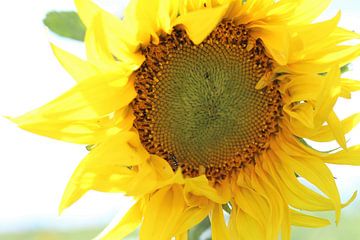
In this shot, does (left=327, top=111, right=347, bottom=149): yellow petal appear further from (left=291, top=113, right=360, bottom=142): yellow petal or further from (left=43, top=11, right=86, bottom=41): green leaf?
(left=43, top=11, right=86, bottom=41): green leaf

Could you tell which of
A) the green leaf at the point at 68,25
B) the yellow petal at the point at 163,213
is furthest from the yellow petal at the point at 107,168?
the green leaf at the point at 68,25

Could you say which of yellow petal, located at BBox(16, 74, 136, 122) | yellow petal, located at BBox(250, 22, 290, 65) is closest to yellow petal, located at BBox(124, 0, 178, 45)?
yellow petal, located at BBox(16, 74, 136, 122)

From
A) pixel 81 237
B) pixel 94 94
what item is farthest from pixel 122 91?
pixel 81 237

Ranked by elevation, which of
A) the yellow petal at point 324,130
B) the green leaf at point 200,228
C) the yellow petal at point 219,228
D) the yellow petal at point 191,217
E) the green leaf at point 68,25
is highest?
the green leaf at point 68,25

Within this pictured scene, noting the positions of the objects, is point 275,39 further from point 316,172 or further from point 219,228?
point 219,228

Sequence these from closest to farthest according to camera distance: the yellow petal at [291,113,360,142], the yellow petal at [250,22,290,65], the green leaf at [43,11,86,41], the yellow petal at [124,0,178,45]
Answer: the yellow petal at [124,0,178,45]
the yellow petal at [250,22,290,65]
the yellow petal at [291,113,360,142]
the green leaf at [43,11,86,41]

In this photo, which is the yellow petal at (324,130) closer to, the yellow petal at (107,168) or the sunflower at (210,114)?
the sunflower at (210,114)

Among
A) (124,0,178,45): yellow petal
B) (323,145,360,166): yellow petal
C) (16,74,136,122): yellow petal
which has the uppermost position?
(124,0,178,45): yellow petal

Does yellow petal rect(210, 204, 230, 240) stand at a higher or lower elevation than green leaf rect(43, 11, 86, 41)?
lower
